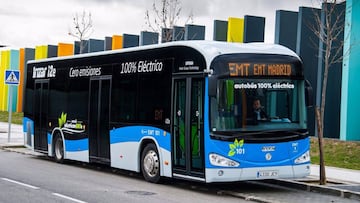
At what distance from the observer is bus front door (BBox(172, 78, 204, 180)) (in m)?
13.9

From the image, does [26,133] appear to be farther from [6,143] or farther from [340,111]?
[340,111]

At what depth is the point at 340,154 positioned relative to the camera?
71.7 ft

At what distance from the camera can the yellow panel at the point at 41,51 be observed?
53.3m

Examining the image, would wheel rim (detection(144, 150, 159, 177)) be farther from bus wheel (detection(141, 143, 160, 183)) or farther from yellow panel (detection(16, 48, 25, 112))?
yellow panel (detection(16, 48, 25, 112))

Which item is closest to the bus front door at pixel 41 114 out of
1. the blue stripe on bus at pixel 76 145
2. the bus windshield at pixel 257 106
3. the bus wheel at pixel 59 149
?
the bus wheel at pixel 59 149

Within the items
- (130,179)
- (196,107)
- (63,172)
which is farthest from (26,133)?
(196,107)

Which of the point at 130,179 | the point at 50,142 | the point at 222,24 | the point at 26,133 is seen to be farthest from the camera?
the point at 222,24

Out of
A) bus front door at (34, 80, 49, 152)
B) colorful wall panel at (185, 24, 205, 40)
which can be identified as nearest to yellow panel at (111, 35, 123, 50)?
colorful wall panel at (185, 24, 205, 40)

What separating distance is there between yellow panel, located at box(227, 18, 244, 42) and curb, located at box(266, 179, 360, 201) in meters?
14.6

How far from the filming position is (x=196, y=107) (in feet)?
46.0

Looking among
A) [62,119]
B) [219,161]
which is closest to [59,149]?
[62,119]

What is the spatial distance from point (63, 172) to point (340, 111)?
12.7 metres

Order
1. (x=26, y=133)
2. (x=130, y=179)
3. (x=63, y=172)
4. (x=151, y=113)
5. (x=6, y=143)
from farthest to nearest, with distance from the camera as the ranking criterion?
(x=6, y=143) < (x=26, y=133) < (x=63, y=172) < (x=130, y=179) < (x=151, y=113)

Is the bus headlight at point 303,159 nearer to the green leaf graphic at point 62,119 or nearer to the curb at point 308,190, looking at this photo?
the curb at point 308,190
